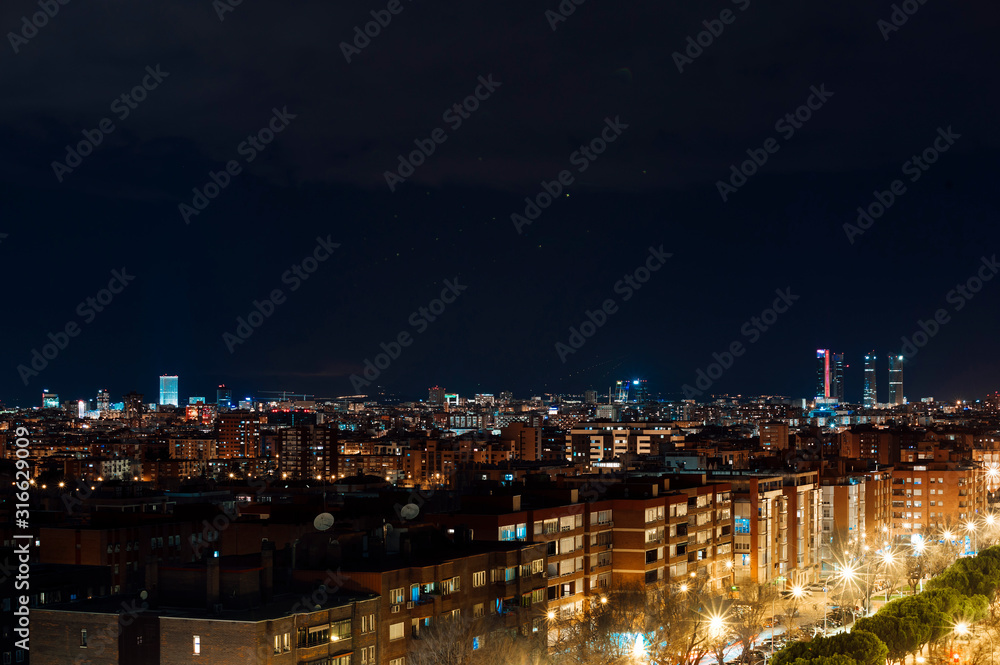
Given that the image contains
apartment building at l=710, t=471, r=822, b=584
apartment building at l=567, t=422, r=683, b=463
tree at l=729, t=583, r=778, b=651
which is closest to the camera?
tree at l=729, t=583, r=778, b=651

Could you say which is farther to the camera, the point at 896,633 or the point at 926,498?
the point at 926,498

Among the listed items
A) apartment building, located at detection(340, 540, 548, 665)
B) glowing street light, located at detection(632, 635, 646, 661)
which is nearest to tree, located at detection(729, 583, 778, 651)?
glowing street light, located at detection(632, 635, 646, 661)

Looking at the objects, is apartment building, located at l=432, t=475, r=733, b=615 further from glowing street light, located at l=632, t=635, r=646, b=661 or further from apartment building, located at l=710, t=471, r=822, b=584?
glowing street light, located at l=632, t=635, r=646, b=661

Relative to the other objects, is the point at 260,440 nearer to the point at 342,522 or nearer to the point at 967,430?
the point at 967,430

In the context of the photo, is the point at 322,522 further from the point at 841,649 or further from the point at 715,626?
the point at 841,649

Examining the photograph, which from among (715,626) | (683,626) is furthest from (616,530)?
(683,626)

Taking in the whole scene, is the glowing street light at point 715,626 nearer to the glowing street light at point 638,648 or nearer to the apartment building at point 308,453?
the glowing street light at point 638,648

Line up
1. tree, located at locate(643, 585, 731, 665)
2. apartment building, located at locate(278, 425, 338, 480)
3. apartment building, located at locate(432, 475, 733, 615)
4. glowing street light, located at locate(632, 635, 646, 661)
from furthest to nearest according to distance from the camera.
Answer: apartment building, located at locate(278, 425, 338, 480) → apartment building, located at locate(432, 475, 733, 615) → glowing street light, located at locate(632, 635, 646, 661) → tree, located at locate(643, 585, 731, 665)

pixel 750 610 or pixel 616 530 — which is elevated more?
pixel 616 530

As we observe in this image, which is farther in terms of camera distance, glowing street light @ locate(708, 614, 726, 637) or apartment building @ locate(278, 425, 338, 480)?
apartment building @ locate(278, 425, 338, 480)

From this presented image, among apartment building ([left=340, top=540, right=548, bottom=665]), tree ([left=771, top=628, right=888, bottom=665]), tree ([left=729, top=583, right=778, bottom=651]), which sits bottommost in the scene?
tree ([left=729, top=583, right=778, bottom=651])

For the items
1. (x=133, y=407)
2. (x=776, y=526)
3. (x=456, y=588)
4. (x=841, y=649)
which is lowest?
(x=133, y=407)

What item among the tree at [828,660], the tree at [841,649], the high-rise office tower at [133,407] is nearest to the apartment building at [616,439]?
the tree at [841,649]

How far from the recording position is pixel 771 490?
37.0m
